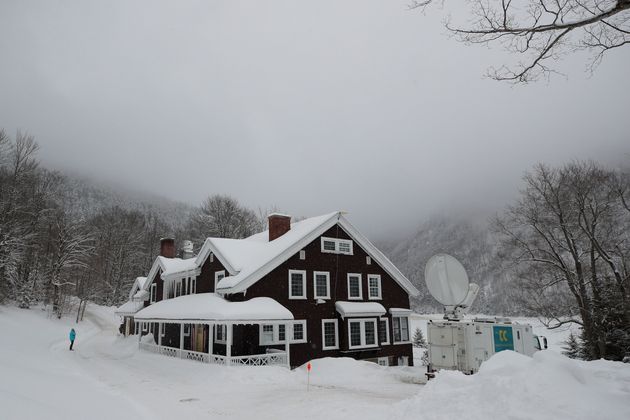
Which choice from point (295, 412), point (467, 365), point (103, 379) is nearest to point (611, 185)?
point (467, 365)

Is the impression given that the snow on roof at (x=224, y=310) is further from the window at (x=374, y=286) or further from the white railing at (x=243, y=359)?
the window at (x=374, y=286)

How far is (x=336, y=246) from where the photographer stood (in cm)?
2875

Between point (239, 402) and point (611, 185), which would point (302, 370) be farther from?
point (611, 185)

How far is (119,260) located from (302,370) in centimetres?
5583

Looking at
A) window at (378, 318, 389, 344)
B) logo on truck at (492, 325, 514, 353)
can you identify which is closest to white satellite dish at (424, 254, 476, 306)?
logo on truck at (492, 325, 514, 353)

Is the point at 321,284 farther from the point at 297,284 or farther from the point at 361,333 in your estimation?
the point at 361,333

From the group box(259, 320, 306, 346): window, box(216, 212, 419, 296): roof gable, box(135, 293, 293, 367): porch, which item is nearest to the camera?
box(135, 293, 293, 367): porch

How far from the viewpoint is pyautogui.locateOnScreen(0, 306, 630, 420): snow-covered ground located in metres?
7.71

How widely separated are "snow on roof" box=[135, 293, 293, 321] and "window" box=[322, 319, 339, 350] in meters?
4.63

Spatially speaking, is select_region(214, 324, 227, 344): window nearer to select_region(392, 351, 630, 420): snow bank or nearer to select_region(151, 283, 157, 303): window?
select_region(151, 283, 157, 303): window

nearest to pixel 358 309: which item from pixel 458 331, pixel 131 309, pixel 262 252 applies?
pixel 262 252

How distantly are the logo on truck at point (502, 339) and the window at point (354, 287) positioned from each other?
564 inches

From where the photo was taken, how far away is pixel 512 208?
2627 cm

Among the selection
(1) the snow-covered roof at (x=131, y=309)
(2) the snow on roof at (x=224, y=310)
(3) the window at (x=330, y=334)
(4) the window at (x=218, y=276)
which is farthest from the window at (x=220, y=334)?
(1) the snow-covered roof at (x=131, y=309)
